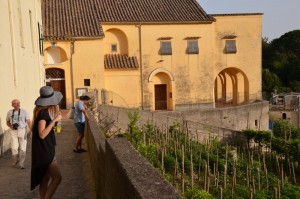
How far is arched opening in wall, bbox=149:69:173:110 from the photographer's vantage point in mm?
31109

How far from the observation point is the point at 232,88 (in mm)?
36344

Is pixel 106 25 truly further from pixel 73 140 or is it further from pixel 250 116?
pixel 73 140

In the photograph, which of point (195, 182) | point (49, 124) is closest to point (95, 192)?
point (49, 124)

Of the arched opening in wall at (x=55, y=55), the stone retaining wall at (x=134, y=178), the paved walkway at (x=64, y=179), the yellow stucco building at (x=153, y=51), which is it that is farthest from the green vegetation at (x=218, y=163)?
the arched opening in wall at (x=55, y=55)

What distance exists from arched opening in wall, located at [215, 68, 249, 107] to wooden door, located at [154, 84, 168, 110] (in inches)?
244

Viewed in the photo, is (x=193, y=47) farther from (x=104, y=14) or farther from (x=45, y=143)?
(x=45, y=143)

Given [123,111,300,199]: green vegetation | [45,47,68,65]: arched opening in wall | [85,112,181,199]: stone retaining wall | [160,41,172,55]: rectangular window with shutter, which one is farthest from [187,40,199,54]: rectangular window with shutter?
[85,112,181,199]: stone retaining wall

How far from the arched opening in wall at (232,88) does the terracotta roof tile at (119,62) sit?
945 cm

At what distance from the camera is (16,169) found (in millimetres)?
9984

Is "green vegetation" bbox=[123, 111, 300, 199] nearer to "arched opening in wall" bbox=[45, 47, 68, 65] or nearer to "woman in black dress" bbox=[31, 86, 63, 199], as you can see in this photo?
"woman in black dress" bbox=[31, 86, 63, 199]

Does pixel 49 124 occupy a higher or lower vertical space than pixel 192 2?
lower

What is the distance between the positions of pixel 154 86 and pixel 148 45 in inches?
132

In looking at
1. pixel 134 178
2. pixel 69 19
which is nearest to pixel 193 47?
pixel 69 19

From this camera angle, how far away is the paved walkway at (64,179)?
7758 mm
